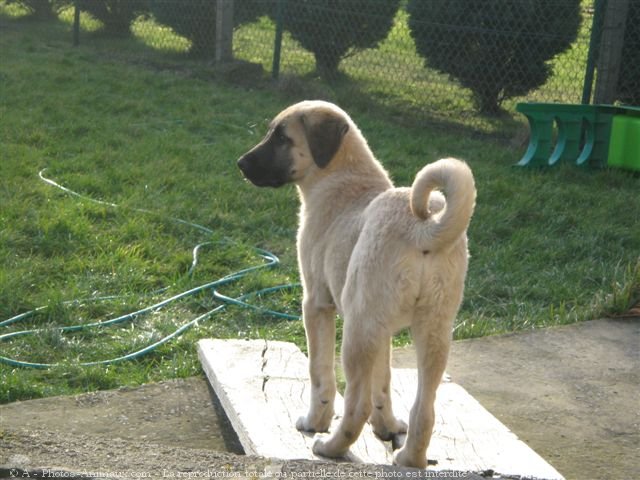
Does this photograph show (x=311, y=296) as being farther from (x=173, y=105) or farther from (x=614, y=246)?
(x=173, y=105)

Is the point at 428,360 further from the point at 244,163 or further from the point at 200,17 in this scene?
the point at 200,17

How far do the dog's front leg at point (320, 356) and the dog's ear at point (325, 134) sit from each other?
21.5 inches

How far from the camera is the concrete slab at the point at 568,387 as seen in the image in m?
3.91

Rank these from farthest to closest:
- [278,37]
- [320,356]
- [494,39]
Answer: [278,37], [494,39], [320,356]

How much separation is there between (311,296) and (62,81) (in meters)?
8.75

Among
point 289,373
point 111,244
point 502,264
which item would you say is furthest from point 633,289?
point 111,244

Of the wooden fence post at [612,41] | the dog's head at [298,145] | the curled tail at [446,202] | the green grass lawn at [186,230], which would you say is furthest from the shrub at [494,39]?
Answer: the curled tail at [446,202]

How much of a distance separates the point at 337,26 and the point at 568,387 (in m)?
8.25

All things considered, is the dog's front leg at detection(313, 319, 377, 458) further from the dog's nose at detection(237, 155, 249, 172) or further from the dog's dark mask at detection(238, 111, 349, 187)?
the dog's nose at detection(237, 155, 249, 172)

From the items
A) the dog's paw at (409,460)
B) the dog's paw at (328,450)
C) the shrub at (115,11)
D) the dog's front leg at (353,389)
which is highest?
the shrub at (115,11)

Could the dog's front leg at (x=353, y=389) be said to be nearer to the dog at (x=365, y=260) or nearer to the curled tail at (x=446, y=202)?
the dog at (x=365, y=260)

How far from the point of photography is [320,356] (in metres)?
3.65

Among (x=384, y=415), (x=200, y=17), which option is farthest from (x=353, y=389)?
(x=200, y=17)

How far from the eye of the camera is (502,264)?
615 centimetres
